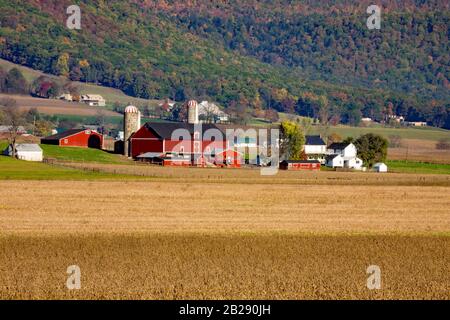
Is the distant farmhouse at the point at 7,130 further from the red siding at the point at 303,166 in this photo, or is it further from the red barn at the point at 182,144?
the red siding at the point at 303,166

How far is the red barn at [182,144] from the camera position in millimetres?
107688

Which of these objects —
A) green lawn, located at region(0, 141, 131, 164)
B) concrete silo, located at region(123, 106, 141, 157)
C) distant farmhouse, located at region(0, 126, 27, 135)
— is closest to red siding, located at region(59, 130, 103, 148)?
concrete silo, located at region(123, 106, 141, 157)

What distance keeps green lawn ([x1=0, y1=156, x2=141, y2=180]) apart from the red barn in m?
26.7

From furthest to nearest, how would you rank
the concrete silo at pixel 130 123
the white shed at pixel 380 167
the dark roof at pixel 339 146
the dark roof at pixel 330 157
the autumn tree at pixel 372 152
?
the dark roof at pixel 339 146 → the concrete silo at pixel 130 123 → the dark roof at pixel 330 157 → the autumn tree at pixel 372 152 → the white shed at pixel 380 167

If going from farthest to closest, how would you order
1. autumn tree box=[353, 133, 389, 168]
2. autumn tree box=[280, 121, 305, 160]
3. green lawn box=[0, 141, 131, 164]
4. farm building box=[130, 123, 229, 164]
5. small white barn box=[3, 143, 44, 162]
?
autumn tree box=[280, 121, 305, 160]
autumn tree box=[353, 133, 389, 168]
farm building box=[130, 123, 229, 164]
green lawn box=[0, 141, 131, 164]
small white barn box=[3, 143, 44, 162]

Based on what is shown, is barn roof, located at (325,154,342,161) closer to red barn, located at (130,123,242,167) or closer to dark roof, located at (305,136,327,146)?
dark roof, located at (305,136,327,146)

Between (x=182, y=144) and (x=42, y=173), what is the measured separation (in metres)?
41.6

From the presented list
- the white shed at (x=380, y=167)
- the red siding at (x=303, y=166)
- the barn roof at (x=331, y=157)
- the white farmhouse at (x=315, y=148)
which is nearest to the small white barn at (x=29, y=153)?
the red siding at (x=303, y=166)

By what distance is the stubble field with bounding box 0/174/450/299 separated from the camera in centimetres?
2631

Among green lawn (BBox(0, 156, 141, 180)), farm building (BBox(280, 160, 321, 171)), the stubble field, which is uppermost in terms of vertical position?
green lawn (BBox(0, 156, 141, 180))

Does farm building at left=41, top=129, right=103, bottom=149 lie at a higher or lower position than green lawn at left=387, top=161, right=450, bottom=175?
higher

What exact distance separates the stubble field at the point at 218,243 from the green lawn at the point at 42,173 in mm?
7932
